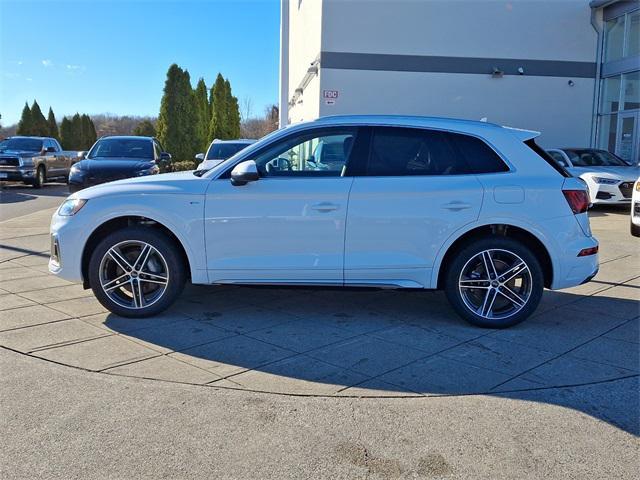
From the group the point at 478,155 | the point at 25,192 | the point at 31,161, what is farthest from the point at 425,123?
the point at 31,161

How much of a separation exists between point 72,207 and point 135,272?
81 cm

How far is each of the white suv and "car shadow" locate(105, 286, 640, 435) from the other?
39 cm

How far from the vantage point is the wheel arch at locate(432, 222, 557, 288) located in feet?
16.2

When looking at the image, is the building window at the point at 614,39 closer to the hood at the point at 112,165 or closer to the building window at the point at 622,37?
the building window at the point at 622,37

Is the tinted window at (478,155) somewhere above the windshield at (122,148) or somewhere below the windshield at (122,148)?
below

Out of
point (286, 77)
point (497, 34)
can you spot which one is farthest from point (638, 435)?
point (286, 77)

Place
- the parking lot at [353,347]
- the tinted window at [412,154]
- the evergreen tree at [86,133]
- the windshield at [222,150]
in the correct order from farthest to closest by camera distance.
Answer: the evergreen tree at [86,133] < the windshield at [222,150] < the tinted window at [412,154] < the parking lot at [353,347]

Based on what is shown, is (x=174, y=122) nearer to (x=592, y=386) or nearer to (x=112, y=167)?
(x=112, y=167)

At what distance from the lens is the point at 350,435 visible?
10.5 feet

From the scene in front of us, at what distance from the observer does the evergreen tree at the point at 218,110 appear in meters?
41.9

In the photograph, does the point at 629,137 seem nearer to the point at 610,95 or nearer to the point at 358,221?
the point at 610,95

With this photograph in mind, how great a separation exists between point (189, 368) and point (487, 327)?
2592 mm

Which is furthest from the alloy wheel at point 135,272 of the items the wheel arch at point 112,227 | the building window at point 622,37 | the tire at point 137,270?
the building window at point 622,37

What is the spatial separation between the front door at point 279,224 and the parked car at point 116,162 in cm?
781
